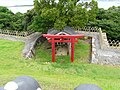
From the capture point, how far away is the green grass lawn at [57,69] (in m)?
9.71

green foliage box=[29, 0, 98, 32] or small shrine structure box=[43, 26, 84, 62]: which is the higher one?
green foliage box=[29, 0, 98, 32]

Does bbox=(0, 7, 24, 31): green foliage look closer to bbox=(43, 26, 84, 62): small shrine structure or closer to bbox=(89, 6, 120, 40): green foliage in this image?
bbox=(43, 26, 84, 62): small shrine structure

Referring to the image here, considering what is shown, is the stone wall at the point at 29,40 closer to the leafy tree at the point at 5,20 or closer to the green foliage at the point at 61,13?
the green foliage at the point at 61,13

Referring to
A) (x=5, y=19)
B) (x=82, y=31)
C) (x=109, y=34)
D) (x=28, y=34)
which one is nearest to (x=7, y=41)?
(x=28, y=34)

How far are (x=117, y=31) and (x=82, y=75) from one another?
781 centimetres

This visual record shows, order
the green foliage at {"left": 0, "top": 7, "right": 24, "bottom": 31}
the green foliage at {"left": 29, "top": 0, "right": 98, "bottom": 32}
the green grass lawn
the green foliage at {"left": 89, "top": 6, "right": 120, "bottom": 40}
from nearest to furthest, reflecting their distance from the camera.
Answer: the green grass lawn → the green foliage at {"left": 29, "top": 0, "right": 98, "bottom": 32} → the green foliage at {"left": 89, "top": 6, "right": 120, "bottom": 40} → the green foliage at {"left": 0, "top": 7, "right": 24, "bottom": 31}

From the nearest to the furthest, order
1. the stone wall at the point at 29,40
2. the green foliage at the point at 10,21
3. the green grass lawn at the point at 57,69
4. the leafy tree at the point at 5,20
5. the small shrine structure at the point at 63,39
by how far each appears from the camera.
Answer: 1. the green grass lawn at the point at 57,69
2. the small shrine structure at the point at 63,39
3. the stone wall at the point at 29,40
4. the green foliage at the point at 10,21
5. the leafy tree at the point at 5,20

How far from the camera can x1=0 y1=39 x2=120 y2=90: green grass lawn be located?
31.9ft

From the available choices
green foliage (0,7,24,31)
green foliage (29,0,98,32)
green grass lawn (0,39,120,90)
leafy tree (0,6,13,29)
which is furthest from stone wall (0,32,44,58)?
leafy tree (0,6,13,29)

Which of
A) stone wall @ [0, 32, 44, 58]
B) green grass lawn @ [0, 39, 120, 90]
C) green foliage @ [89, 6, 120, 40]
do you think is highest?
green foliage @ [89, 6, 120, 40]

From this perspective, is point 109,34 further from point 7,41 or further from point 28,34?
point 7,41

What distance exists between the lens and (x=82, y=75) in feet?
37.2

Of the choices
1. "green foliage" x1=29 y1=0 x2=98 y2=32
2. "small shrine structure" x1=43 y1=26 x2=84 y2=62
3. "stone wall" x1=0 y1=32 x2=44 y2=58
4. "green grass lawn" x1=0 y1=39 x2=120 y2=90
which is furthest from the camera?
"green foliage" x1=29 y1=0 x2=98 y2=32

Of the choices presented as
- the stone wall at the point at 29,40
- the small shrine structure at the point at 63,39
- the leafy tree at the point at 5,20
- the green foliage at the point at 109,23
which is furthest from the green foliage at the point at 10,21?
the green foliage at the point at 109,23
